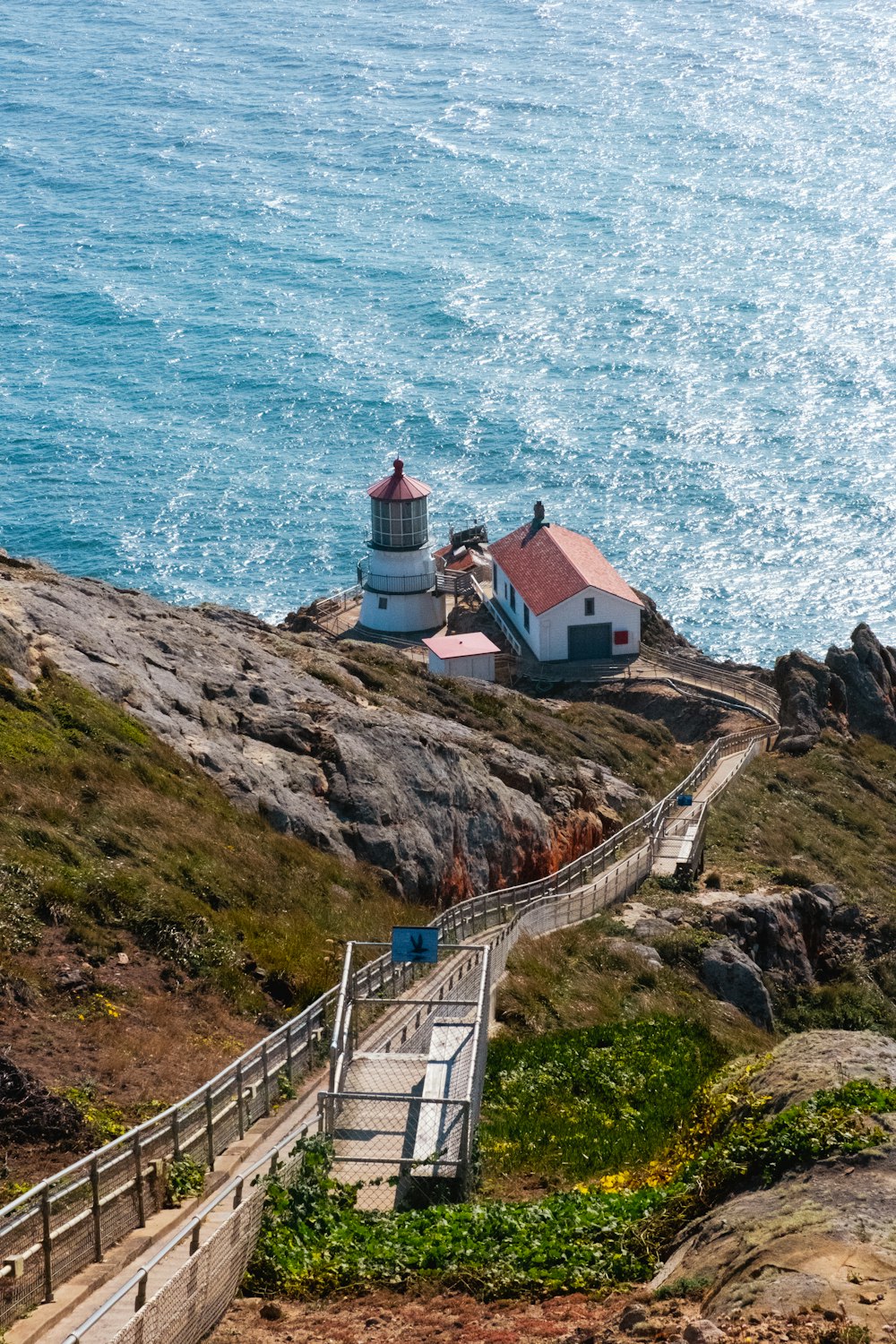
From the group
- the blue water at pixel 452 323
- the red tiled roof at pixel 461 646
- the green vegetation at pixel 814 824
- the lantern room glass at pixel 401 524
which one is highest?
the blue water at pixel 452 323

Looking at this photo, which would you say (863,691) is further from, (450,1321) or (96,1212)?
(96,1212)

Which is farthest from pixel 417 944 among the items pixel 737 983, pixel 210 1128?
pixel 737 983

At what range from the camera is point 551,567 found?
6756 cm

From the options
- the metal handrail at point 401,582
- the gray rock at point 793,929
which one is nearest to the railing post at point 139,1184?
the gray rock at point 793,929

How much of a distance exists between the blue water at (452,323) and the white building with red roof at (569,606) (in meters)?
13.4

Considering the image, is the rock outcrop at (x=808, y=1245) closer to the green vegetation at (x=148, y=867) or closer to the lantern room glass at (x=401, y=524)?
the green vegetation at (x=148, y=867)

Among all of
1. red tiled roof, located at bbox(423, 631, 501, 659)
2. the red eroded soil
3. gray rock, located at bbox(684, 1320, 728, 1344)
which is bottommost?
the red eroded soil

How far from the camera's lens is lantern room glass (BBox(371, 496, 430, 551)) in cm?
6794

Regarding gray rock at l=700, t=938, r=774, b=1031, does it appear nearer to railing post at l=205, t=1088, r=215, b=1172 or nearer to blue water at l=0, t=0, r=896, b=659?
railing post at l=205, t=1088, r=215, b=1172

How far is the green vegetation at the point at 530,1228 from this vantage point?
44.9 ft

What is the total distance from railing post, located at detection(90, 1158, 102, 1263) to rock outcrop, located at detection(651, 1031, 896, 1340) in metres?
4.78

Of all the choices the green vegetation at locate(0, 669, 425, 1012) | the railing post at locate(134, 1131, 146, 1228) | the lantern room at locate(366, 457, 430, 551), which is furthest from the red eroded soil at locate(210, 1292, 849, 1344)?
the lantern room at locate(366, 457, 430, 551)

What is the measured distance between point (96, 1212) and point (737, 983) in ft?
63.3

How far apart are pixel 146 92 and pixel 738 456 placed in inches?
4483
